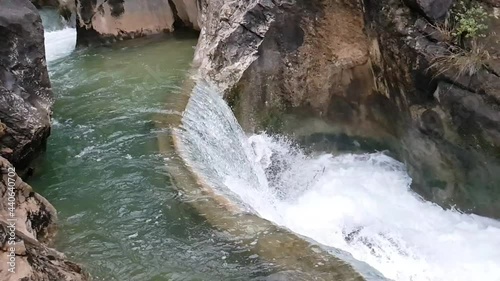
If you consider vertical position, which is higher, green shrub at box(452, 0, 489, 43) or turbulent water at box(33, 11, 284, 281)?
green shrub at box(452, 0, 489, 43)

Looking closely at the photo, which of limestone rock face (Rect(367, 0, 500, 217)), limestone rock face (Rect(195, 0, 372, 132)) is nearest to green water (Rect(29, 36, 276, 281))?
limestone rock face (Rect(195, 0, 372, 132))

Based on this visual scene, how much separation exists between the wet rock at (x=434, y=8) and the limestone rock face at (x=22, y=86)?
14.8 ft

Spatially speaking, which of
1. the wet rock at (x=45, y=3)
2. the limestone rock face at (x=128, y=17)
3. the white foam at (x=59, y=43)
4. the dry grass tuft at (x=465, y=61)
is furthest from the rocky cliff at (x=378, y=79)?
the wet rock at (x=45, y=3)

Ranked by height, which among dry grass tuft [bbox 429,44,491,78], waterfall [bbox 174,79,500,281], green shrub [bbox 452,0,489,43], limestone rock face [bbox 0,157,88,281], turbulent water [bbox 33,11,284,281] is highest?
green shrub [bbox 452,0,489,43]

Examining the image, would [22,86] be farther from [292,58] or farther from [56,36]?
[56,36]

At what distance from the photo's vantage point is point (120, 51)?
11070 millimetres

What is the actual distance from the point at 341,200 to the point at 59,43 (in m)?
9.03

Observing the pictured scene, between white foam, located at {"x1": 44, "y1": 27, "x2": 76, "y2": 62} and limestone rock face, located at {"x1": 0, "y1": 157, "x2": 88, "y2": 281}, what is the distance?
23.0ft

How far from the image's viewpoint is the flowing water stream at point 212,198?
4.16m

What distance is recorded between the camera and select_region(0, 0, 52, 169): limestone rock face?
5320 millimetres

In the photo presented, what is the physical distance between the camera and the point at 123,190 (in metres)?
5.31

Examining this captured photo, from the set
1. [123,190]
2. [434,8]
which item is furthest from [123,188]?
[434,8]

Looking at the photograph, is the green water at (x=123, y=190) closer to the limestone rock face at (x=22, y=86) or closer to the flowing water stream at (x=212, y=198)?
the flowing water stream at (x=212, y=198)

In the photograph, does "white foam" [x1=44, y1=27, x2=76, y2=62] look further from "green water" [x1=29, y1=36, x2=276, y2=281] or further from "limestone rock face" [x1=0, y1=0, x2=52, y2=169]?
"limestone rock face" [x1=0, y1=0, x2=52, y2=169]
